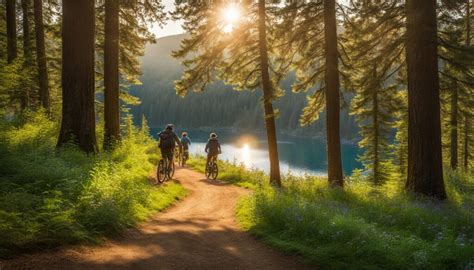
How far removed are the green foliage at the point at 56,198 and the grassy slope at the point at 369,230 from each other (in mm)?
2765

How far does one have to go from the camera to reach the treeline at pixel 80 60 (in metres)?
11.0

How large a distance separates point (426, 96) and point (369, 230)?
267 inches

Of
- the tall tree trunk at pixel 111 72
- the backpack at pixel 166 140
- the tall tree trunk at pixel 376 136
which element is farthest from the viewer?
the tall tree trunk at pixel 376 136

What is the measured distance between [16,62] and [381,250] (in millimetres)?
13361

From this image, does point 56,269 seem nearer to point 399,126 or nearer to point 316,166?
point 399,126

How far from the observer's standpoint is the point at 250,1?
15.6 m

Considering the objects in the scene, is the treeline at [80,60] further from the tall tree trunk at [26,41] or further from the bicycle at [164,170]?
the bicycle at [164,170]

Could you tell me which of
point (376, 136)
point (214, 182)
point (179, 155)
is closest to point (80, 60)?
point (214, 182)

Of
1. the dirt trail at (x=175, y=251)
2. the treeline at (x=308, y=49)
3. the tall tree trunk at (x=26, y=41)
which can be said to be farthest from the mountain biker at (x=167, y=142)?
the tall tree trunk at (x=26, y=41)

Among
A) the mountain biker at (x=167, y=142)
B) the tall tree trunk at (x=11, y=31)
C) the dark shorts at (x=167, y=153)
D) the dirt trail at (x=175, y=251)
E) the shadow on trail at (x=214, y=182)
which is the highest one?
the tall tree trunk at (x=11, y=31)

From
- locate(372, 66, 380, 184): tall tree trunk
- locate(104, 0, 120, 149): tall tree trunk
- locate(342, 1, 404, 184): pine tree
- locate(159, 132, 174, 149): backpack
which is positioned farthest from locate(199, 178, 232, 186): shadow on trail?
locate(372, 66, 380, 184): tall tree trunk

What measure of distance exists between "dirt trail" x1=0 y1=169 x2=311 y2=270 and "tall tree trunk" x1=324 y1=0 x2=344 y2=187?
6.86 meters

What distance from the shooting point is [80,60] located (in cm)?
1107

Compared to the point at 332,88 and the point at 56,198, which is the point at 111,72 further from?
the point at 56,198
